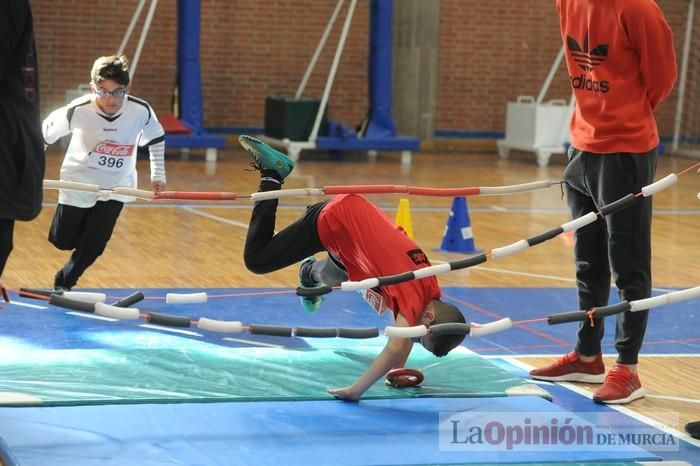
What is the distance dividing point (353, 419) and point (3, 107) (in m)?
1.58

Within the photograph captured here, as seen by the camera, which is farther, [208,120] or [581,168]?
[208,120]

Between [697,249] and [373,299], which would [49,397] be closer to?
[373,299]

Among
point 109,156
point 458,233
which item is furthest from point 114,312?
point 458,233

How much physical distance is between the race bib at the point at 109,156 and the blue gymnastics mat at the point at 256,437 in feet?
6.69

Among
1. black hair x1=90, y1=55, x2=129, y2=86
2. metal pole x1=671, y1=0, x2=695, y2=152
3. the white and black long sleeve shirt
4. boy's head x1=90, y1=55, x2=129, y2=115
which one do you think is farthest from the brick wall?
black hair x1=90, y1=55, x2=129, y2=86

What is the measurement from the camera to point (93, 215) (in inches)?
226

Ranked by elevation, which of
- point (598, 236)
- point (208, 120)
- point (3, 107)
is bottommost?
point (208, 120)

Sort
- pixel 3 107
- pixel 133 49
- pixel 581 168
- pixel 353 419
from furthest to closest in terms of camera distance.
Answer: pixel 133 49 → pixel 581 168 → pixel 353 419 → pixel 3 107

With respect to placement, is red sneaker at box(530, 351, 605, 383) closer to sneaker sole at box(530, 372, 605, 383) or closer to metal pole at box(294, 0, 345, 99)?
sneaker sole at box(530, 372, 605, 383)

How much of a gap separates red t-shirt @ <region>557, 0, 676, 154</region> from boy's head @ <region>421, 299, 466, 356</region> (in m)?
0.97

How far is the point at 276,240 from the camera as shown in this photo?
474 cm

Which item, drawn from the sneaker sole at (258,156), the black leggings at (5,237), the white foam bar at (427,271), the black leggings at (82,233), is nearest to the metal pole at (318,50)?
the black leggings at (82,233)

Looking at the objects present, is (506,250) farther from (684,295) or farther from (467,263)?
(684,295)

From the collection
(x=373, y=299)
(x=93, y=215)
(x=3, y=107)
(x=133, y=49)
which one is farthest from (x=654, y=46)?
(x=133, y=49)
